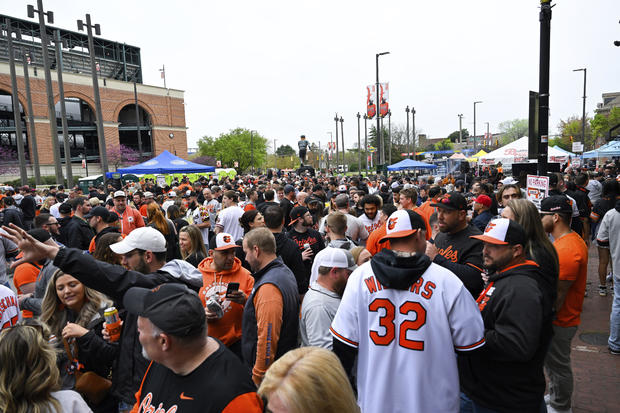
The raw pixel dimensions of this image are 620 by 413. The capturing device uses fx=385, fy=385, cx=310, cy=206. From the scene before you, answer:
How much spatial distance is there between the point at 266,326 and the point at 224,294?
74cm

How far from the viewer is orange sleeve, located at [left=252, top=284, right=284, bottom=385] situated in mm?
3033

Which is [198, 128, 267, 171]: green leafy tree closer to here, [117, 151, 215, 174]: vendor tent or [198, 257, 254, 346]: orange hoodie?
[117, 151, 215, 174]: vendor tent

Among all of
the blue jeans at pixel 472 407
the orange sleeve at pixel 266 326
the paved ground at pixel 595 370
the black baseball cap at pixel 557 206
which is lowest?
the paved ground at pixel 595 370

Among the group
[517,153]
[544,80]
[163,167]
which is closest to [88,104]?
[163,167]

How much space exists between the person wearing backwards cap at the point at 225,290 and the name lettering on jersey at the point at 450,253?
6.45 ft

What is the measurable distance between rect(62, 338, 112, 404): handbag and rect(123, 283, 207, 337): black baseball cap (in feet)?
4.67

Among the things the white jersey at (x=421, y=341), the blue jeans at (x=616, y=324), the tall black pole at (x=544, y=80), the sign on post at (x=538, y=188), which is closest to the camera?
the white jersey at (x=421, y=341)

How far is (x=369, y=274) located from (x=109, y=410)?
2.43 meters

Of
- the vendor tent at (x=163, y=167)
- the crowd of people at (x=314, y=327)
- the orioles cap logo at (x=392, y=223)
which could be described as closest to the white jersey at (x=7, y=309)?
the crowd of people at (x=314, y=327)

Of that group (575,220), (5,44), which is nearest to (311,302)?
(575,220)

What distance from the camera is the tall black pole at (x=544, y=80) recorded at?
6.39 meters

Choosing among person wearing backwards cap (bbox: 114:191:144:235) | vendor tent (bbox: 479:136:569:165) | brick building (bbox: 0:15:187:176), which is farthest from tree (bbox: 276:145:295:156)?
person wearing backwards cap (bbox: 114:191:144:235)

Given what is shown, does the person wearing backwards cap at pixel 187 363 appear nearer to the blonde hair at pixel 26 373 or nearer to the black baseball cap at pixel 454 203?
the blonde hair at pixel 26 373

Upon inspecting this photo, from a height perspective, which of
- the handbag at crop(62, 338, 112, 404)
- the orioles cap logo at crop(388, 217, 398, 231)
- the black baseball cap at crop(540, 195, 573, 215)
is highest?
the orioles cap logo at crop(388, 217, 398, 231)
